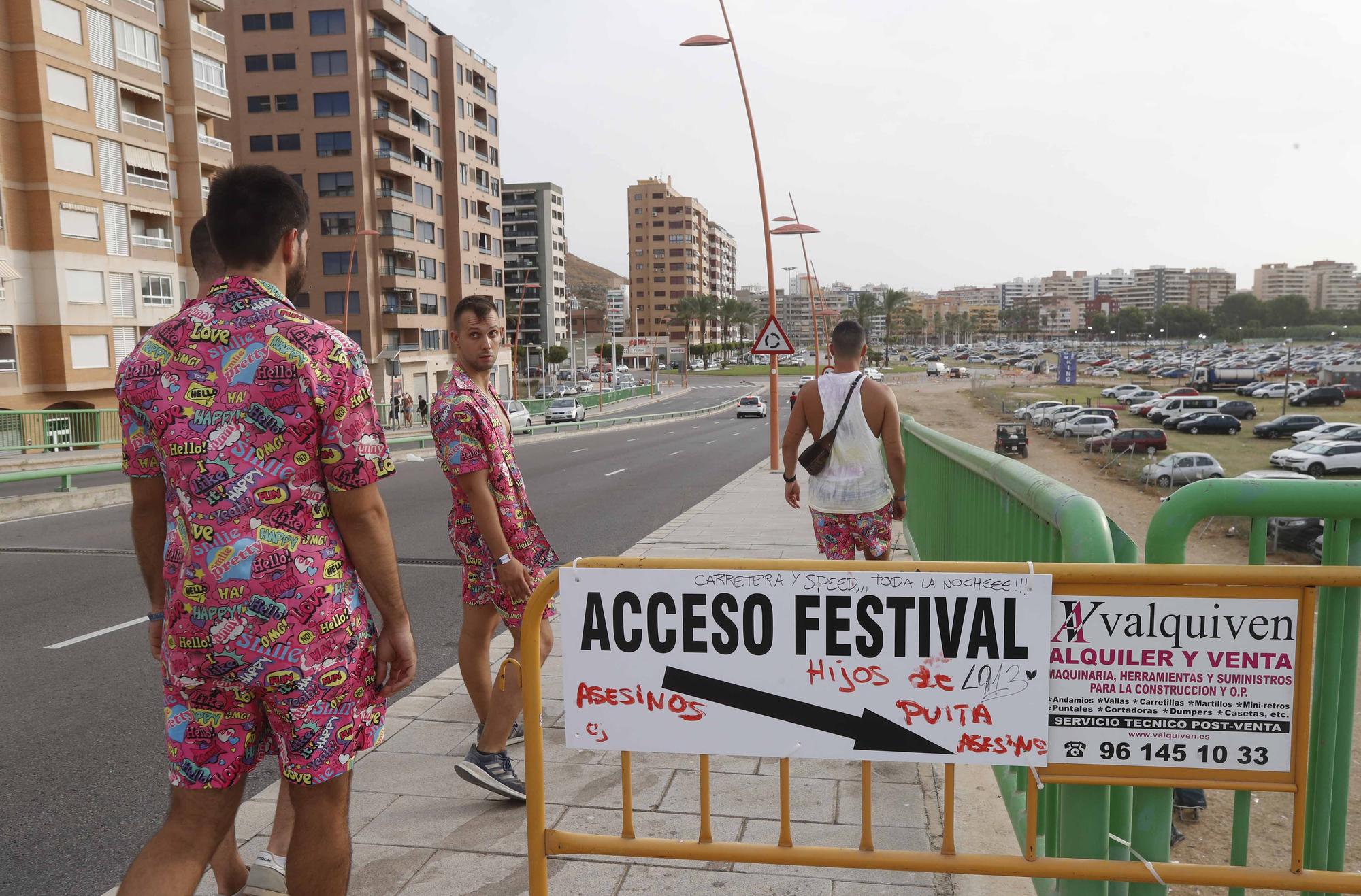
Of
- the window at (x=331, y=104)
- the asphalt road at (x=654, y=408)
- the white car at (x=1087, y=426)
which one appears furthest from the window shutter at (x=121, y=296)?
the white car at (x=1087, y=426)

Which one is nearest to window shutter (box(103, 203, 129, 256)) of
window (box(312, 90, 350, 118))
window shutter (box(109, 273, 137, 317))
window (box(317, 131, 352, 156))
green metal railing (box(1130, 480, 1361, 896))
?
window shutter (box(109, 273, 137, 317))

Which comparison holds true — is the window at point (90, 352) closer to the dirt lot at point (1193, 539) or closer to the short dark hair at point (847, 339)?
the dirt lot at point (1193, 539)

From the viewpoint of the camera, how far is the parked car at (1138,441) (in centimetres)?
4672

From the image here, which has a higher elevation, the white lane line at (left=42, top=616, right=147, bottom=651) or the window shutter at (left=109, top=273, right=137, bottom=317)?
the window shutter at (left=109, top=273, right=137, bottom=317)

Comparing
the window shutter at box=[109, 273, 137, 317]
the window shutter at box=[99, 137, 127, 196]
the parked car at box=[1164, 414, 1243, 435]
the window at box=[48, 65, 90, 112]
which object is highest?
the window at box=[48, 65, 90, 112]

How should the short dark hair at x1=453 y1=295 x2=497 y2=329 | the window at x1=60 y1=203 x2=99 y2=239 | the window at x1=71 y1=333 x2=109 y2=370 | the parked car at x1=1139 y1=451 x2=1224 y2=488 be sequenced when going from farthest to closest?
1. the window at x1=71 y1=333 x2=109 y2=370
2. the window at x1=60 y1=203 x2=99 y2=239
3. the parked car at x1=1139 y1=451 x2=1224 y2=488
4. the short dark hair at x1=453 y1=295 x2=497 y2=329

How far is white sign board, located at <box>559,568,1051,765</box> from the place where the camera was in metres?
2.46

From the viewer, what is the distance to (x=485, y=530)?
364 cm

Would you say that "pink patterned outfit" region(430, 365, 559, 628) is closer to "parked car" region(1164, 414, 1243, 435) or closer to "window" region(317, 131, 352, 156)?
"parked car" region(1164, 414, 1243, 435)

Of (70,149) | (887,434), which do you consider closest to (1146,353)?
(70,149)

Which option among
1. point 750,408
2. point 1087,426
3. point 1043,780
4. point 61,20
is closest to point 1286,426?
point 1087,426

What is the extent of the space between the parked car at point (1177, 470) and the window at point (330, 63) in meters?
50.9

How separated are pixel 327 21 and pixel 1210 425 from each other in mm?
59029

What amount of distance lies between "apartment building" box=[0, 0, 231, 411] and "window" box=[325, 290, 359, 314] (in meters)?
15.3
